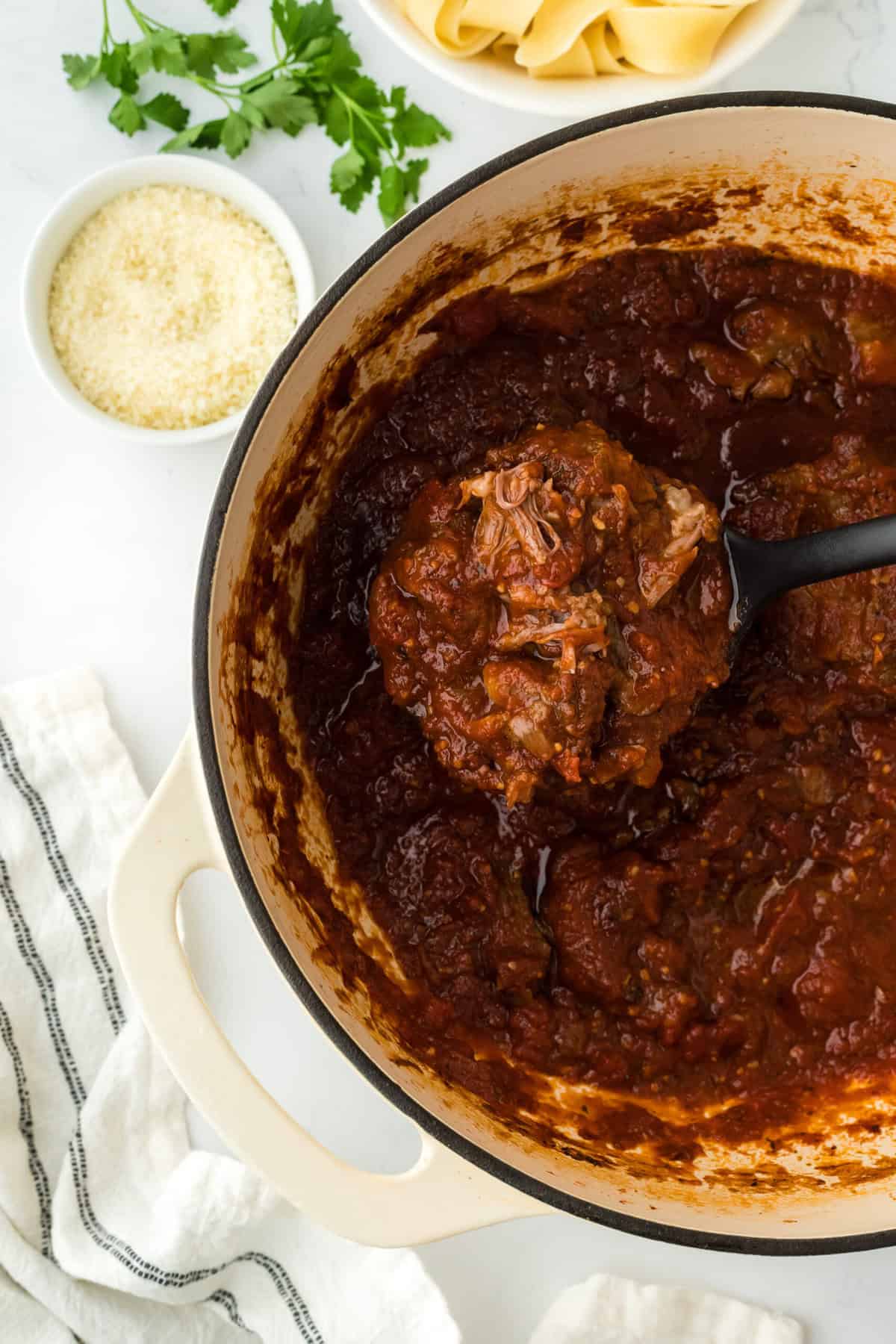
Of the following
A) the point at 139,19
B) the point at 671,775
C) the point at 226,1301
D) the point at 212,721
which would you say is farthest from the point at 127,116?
the point at 226,1301

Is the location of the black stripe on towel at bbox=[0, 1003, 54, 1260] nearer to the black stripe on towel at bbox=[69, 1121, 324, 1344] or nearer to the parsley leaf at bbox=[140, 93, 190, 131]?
the black stripe on towel at bbox=[69, 1121, 324, 1344]

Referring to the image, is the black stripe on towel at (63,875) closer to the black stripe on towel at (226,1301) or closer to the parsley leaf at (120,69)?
the black stripe on towel at (226,1301)

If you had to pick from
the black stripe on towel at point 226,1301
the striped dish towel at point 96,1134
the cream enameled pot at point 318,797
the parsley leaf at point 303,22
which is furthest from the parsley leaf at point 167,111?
the black stripe on towel at point 226,1301

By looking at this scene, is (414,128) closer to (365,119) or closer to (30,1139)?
(365,119)

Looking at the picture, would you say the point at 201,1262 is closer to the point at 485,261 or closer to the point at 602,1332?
the point at 602,1332

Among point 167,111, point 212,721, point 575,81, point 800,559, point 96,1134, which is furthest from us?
point 96,1134
